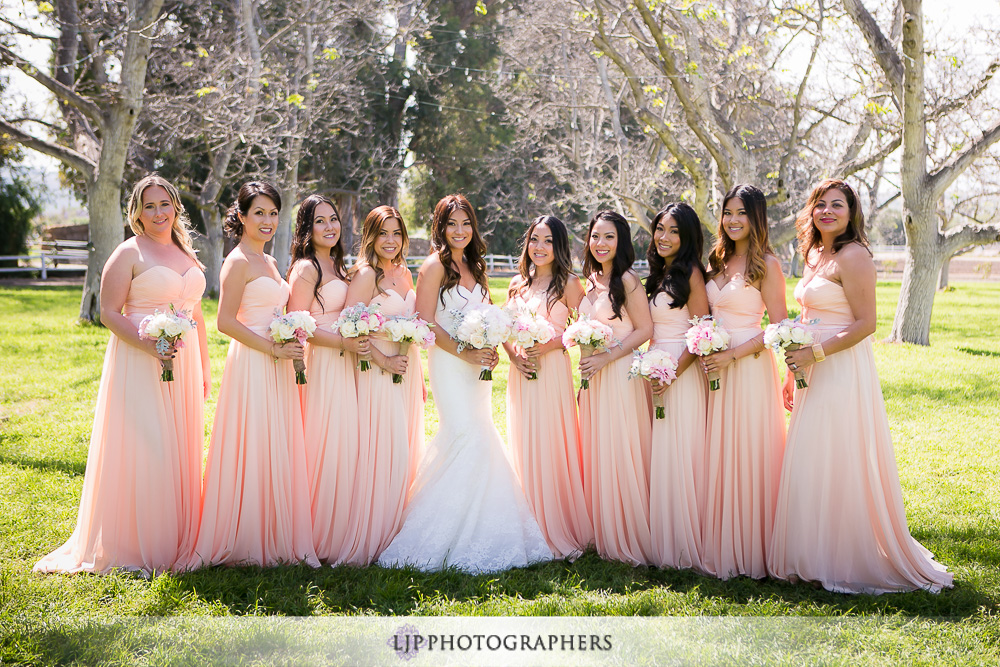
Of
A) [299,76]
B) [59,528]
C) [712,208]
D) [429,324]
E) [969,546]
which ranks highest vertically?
[299,76]

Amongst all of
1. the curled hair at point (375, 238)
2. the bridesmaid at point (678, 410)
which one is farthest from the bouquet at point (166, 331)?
the bridesmaid at point (678, 410)

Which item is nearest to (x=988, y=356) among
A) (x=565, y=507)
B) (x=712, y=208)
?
(x=712, y=208)

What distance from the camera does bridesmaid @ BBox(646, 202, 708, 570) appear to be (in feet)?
17.3

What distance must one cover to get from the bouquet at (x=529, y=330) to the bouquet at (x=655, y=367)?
652 mm

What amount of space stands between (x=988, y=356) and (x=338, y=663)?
1545 cm

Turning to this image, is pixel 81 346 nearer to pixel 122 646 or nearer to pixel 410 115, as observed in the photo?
pixel 122 646

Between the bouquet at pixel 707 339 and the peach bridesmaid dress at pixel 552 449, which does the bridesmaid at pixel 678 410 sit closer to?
the bouquet at pixel 707 339

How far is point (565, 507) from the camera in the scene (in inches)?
225

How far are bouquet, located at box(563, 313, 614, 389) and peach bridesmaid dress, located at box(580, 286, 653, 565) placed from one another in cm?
22

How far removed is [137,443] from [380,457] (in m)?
1.64

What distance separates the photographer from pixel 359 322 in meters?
5.17

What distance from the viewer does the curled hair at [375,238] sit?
5461 mm

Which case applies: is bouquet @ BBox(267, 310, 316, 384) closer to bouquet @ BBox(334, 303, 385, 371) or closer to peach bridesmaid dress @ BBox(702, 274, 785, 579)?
bouquet @ BBox(334, 303, 385, 371)

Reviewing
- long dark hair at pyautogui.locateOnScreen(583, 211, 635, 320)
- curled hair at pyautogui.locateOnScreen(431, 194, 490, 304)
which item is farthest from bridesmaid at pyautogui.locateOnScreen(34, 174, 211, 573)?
long dark hair at pyautogui.locateOnScreen(583, 211, 635, 320)
